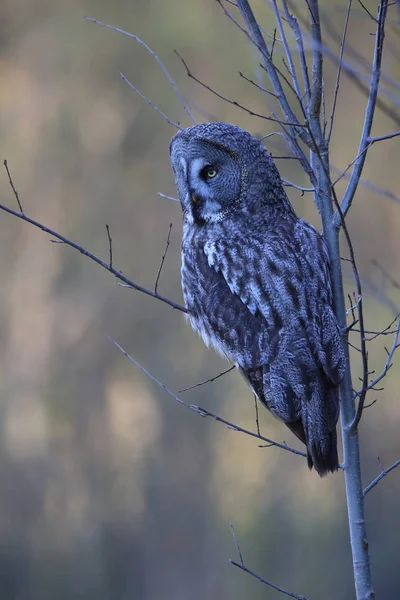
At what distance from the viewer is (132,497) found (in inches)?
378

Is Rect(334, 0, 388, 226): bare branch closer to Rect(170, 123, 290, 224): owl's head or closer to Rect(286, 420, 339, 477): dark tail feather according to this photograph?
Rect(170, 123, 290, 224): owl's head

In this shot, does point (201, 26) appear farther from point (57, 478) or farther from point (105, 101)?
point (57, 478)

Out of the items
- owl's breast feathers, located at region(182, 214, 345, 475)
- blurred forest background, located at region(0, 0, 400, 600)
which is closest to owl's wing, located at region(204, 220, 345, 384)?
owl's breast feathers, located at region(182, 214, 345, 475)

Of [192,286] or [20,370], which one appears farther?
[20,370]

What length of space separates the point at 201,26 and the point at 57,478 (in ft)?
15.0

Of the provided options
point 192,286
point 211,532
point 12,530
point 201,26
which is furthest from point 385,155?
point 192,286

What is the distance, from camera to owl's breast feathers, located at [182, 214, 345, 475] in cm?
306

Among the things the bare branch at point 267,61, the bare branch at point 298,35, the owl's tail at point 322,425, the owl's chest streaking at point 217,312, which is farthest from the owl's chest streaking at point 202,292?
the bare branch at point 298,35

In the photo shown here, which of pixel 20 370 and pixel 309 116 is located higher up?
pixel 20 370

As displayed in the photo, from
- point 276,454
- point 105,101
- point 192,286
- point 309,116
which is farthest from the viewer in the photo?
point 105,101

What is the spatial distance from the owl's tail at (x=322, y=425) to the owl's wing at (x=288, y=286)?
66 millimetres

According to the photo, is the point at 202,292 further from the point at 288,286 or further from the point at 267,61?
the point at 267,61

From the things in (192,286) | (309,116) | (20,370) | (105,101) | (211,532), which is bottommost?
(192,286)

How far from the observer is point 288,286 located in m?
3.17
